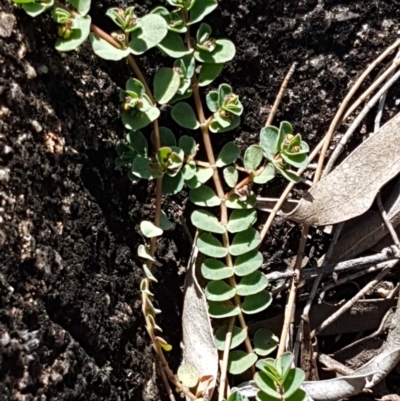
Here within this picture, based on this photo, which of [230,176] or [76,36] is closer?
[76,36]

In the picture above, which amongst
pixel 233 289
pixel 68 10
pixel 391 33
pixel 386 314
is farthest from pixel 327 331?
pixel 68 10

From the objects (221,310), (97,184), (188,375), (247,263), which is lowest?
(188,375)

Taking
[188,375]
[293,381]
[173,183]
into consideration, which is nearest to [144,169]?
[173,183]

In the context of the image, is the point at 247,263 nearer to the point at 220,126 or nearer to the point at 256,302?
the point at 256,302

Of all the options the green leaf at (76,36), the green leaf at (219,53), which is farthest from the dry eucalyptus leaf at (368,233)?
the green leaf at (76,36)

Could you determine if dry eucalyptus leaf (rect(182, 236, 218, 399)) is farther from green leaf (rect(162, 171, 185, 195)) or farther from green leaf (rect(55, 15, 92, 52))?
green leaf (rect(55, 15, 92, 52))

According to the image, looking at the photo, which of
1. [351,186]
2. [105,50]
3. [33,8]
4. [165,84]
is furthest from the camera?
[351,186]

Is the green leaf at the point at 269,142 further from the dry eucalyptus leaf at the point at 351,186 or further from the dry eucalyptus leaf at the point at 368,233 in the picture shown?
the dry eucalyptus leaf at the point at 368,233
